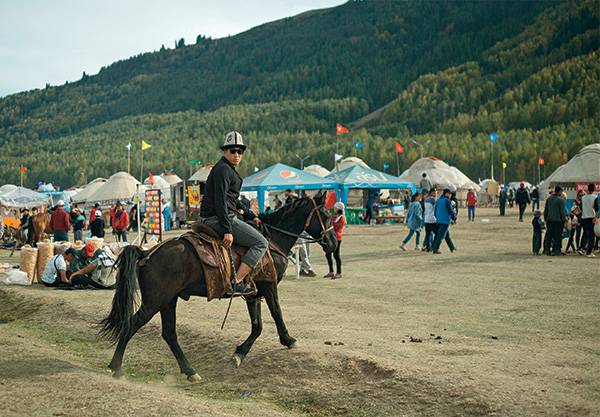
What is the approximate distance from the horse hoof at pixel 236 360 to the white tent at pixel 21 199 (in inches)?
1486

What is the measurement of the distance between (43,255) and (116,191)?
99.4ft

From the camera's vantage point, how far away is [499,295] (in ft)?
47.0

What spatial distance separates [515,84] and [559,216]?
14178 centimetres

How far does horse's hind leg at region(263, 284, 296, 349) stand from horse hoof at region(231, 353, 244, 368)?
551mm

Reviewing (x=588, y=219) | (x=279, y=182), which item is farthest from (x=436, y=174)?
(x=588, y=219)

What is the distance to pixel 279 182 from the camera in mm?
36781

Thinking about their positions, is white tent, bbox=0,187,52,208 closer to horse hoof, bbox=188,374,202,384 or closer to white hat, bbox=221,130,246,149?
white hat, bbox=221,130,246,149

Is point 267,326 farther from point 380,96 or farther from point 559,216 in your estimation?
point 380,96

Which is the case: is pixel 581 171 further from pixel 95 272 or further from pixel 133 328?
pixel 133 328

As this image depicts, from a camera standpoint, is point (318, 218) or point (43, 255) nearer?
point (318, 218)

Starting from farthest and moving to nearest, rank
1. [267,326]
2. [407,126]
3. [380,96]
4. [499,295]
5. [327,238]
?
1. [380,96]
2. [407,126]
3. [499,295]
4. [327,238]
5. [267,326]

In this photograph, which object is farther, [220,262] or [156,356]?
[156,356]

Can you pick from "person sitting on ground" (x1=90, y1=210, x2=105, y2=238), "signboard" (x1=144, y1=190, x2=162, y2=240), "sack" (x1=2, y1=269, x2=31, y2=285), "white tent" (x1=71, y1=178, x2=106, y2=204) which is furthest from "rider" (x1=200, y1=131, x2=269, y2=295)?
"white tent" (x1=71, y1=178, x2=106, y2=204)

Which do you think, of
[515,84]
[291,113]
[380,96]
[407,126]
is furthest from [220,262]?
[380,96]
